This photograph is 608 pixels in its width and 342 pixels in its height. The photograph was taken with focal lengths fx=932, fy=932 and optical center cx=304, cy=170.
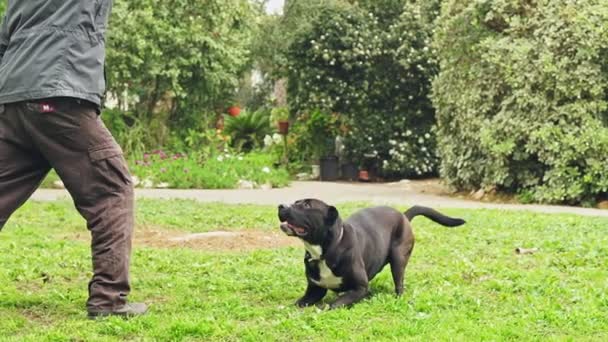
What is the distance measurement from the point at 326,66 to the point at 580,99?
7937 millimetres

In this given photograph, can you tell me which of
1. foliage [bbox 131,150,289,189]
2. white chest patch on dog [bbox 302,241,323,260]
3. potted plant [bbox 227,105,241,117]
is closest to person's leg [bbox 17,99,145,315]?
white chest patch on dog [bbox 302,241,323,260]

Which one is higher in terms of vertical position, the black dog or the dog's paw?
the black dog

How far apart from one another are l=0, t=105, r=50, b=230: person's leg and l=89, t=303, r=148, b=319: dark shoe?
692mm

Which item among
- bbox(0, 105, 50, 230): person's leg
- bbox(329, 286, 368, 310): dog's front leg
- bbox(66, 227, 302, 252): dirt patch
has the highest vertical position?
bbox(0, 105, 50, 230): person's leg

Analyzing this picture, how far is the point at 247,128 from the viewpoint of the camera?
85.0ft

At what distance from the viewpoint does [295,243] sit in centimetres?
907

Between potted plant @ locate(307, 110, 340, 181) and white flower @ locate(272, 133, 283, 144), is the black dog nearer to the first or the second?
potted plant @ locate(307, 110, 340, 181)

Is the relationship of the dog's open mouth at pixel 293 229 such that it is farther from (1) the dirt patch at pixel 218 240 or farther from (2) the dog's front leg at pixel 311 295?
(1) the dirt patch at pixel 218 240

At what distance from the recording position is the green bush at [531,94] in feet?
47.2

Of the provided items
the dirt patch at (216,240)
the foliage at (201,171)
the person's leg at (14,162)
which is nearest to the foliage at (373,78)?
the foliage at (201,171)

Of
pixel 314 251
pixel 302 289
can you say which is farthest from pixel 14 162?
pixel 302 289

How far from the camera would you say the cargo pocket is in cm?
492

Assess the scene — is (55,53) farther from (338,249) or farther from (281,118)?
(281,118)

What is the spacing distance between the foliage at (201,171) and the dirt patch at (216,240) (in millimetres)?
8001
